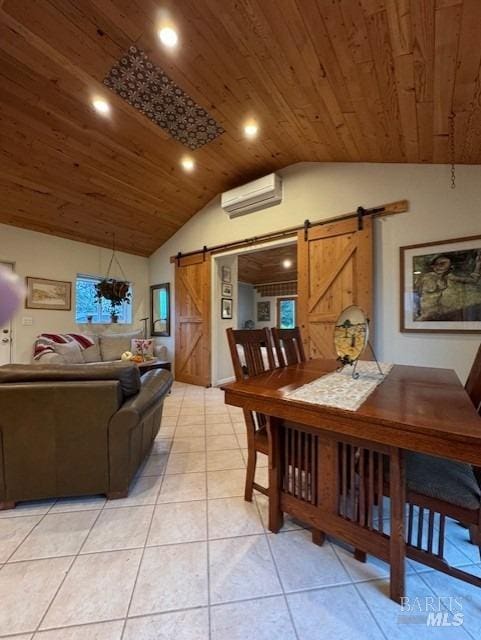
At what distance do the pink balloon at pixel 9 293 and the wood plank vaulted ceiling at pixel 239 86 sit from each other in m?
2.21

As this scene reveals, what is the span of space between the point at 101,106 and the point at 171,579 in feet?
12.2

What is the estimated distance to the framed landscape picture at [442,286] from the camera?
9.00 ft

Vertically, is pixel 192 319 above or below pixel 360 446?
above

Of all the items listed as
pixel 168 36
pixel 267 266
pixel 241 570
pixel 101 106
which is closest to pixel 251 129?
pixel 168 36

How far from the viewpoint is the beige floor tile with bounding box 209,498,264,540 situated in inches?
61.6

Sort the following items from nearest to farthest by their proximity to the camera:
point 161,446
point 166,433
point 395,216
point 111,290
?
1. point 161,446
2. point 166,433
3. point 395,216
4. point 111,290

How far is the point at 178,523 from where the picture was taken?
164 centimetres

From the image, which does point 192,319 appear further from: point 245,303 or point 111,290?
point 245,303

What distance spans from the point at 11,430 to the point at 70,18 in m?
2.78

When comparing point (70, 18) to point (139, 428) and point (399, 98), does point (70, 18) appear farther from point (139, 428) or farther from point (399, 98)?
point (139, 428)

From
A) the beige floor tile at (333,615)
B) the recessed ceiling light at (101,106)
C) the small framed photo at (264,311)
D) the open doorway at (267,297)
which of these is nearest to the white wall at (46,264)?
the recessed ceiling light at (101,106)

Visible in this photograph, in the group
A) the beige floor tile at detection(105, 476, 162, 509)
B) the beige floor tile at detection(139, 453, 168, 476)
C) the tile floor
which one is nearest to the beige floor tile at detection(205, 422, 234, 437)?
the beige floor tile at detection(139, 453, 168, 476)

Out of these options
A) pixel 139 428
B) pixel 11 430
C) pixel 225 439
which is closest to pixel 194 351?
pixel 225 439

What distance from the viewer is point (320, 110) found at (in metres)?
2.54
